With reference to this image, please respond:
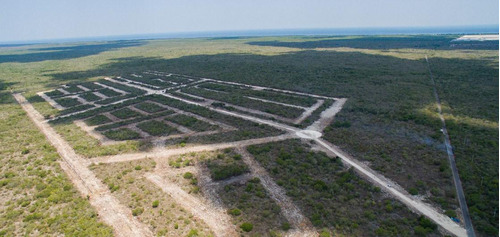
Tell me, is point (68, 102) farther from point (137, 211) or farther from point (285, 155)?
point (285, 155)

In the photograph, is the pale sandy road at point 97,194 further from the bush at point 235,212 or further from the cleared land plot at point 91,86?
the cleared land plot at point 91,86

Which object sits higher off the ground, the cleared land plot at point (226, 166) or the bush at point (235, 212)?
the cleared land plot at point (226, 166)

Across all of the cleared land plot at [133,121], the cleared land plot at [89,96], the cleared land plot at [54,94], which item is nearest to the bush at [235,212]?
the cleared land plot at [133,121]

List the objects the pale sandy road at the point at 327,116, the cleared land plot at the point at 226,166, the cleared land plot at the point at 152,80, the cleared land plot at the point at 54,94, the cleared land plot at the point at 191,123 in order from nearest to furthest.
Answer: the cleared land plot at the point at 226,166
the pale sandy road at the point at 327,116
the cleared land plot at the point at 191,123
the cleared land plot at the point at 54,94
the cleared land plot at the point at 152,80

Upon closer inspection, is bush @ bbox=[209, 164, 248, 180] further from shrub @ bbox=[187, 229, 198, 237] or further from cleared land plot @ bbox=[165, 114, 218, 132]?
cleared land plot @ bbox=[165, 114, 218, 132]

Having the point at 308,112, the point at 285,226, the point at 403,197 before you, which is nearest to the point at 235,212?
the point at 285,226

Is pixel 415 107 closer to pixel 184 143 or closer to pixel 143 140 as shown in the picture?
pixel 184 143

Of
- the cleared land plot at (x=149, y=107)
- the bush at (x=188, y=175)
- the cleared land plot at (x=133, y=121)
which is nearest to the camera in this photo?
the bush at (x=188, y=175)
